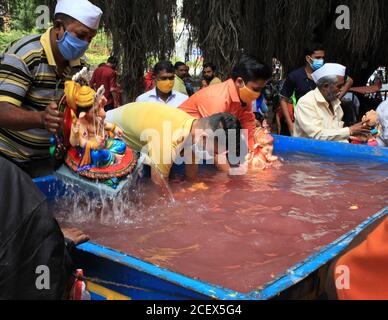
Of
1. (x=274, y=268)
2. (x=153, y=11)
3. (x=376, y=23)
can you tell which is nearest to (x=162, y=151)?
(x=274, y=268)

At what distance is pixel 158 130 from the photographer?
3.24m

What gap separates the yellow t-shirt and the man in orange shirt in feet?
1.61

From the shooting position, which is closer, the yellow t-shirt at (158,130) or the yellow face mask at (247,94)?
the yellow t-shirt at (158,130)

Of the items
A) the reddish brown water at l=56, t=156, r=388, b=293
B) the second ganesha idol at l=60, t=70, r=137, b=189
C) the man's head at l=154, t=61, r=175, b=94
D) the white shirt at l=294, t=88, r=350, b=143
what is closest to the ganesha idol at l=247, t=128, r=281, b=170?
the reddish brown water at l=56, t=156, r=388, b=293

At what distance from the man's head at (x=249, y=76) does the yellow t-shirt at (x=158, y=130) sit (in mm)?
728

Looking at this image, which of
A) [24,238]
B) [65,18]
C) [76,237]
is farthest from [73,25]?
[24,238]

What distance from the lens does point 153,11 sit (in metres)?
7.22

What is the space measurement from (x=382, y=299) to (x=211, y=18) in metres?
5.53

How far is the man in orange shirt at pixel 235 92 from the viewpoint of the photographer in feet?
12.3

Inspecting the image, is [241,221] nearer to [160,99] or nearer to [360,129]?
[360,129]

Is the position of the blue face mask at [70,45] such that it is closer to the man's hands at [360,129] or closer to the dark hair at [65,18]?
the dark hair at [65,18]

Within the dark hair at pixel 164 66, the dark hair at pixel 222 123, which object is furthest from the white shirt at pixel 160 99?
the dark hair at pixel 222 123

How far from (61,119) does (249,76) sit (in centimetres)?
179
